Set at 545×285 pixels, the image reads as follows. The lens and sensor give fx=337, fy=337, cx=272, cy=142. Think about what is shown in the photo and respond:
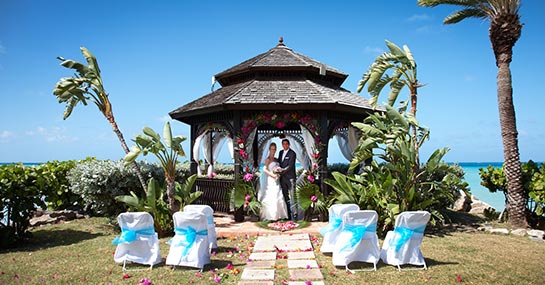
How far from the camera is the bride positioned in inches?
379

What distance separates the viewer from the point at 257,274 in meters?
5.53

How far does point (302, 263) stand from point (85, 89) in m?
7.70

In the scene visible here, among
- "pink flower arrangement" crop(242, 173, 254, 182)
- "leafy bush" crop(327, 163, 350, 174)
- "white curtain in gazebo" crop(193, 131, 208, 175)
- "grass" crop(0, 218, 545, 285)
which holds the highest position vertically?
"white curtain in gazebo" crop(193, 131, 208, 175)

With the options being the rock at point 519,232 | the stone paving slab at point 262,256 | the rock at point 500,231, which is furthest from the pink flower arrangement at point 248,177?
the rock at point 519,232

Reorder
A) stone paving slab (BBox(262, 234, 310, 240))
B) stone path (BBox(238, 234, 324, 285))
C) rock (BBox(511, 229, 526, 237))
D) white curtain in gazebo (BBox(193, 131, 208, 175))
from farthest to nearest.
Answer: white curtain in gazebo (BBox(193, 131, 208, 175)) < rock (BBox(511, 229, 526, 237)) < stone paving slab (BBox(262, 234, 310, 240)) < stone path (BBox(238, 234, 324, 285))

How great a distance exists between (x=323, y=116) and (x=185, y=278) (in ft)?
19.8

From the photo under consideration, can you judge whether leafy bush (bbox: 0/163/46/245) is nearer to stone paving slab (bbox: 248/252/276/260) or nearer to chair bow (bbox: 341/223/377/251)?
stone paving slab (bbox: 248/252/276/260)

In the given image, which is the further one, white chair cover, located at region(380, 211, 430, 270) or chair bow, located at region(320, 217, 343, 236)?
chair bow, located at region(320, 217, 343, 236)

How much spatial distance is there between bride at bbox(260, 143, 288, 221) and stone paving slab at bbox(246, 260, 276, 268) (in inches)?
132

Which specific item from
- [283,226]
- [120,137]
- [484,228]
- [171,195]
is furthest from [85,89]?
[484,228]

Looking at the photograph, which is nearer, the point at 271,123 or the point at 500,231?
the point at 500,231

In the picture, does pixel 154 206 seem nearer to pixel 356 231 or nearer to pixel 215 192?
pixel 215 192

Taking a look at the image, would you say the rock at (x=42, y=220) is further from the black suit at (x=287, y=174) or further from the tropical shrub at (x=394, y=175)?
the tropical shrub at (x=394, y=175)

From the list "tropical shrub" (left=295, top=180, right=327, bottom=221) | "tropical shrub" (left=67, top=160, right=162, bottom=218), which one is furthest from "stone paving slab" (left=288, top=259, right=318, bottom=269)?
"tropical shrub" (left=67, top=160, right=162, bottom=218)
